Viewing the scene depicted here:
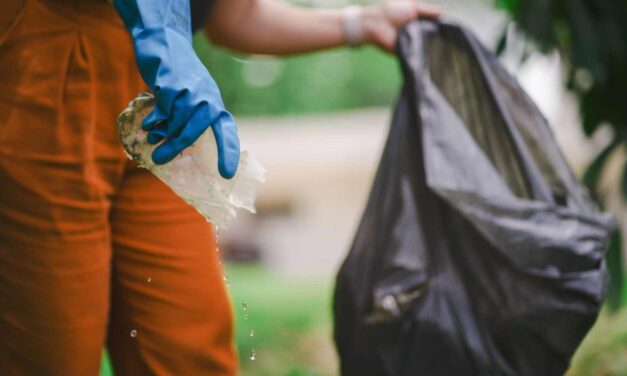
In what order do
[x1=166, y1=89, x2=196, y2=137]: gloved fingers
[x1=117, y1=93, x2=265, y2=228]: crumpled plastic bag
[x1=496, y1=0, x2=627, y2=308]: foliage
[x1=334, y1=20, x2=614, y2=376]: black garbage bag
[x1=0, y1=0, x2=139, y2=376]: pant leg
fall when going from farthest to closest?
1. [x1=496, y1=0, x2=627, y2=308]: foliage
2. [x1=334, y1=20, x2=614, y2=376]: black garbage bag
3. [x1=0, y1=0, x2=139, y2=376]: pant leg
4. [x1=117, y1=93, x2=265, y2=228]: crumpled plastic bag
5. [x1=166, y1=89, x2=196, y2=137]: gloved fingers

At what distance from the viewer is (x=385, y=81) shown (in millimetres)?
23438

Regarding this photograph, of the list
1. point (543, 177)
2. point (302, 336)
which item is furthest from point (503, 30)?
point (302, 336)

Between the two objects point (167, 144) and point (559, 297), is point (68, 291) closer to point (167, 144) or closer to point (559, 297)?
point (167, 144)

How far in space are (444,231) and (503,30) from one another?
1.22 meters

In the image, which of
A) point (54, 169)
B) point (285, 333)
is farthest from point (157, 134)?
point (285, 333)

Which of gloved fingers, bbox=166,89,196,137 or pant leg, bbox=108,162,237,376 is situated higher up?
gloved fingers, bbox=166,89,196,137

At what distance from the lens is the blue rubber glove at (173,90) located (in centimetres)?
143

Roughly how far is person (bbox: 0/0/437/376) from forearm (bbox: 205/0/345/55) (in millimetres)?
477

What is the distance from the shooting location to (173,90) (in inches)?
55.7

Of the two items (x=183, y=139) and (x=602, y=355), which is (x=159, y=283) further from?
(x=602, y=355)

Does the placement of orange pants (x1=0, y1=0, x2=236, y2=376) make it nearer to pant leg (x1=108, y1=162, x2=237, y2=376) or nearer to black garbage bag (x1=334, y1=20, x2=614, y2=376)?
pant leg (x1=108, y1=162, x2=237, y2=376)

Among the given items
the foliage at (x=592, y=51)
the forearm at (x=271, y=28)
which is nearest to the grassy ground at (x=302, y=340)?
the foliage at (x=592, y=51)

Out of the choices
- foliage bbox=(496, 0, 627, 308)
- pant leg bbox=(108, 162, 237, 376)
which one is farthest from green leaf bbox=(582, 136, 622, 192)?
pant leg bbox=(108, 162, 237, 376)

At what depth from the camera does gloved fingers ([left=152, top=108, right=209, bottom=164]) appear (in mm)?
1427
